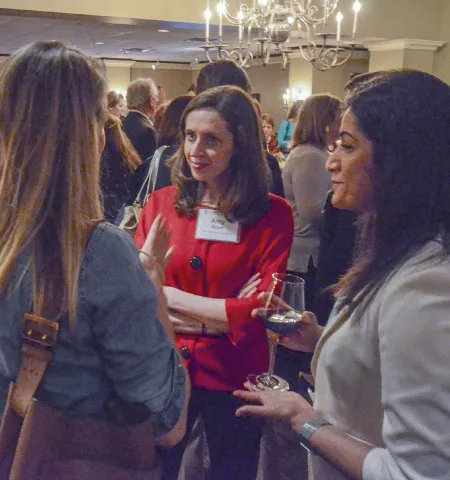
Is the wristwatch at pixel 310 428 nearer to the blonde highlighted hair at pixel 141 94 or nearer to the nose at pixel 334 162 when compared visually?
the nose at pixel 334 162

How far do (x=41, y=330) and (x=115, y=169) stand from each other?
216 cm

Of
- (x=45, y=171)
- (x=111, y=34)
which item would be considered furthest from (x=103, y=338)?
(x=111, y=34)

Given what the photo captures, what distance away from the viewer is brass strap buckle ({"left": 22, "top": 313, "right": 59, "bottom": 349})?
80cm

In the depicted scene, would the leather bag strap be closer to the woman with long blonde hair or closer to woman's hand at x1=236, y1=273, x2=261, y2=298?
the woman with long blonde hair

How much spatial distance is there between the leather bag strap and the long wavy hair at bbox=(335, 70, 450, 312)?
Answer: 51 cm

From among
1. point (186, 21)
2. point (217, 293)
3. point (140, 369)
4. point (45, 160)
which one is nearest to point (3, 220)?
point (45, 160)

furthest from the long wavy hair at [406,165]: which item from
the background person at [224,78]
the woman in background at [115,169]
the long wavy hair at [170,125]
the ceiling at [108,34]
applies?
the ceiling at [108,34]

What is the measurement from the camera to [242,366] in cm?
156

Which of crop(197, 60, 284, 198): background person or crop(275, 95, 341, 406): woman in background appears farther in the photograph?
crop(275, 95, 341, 406): woman in background

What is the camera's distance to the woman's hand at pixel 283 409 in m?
1.02

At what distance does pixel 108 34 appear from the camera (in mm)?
10047

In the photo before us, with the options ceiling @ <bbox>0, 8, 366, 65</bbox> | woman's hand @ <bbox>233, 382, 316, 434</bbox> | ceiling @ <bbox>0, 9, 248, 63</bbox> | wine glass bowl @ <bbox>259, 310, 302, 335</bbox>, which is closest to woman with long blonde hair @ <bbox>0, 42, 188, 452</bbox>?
woman's hand @ <bbox>233, 382, 316, 434</bbox>

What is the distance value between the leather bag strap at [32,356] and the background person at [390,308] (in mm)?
407

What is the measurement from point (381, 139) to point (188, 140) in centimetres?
80
